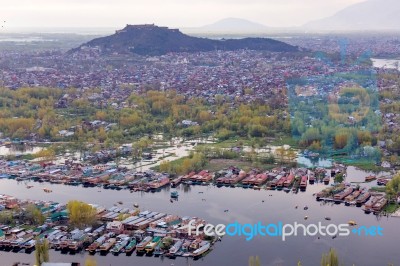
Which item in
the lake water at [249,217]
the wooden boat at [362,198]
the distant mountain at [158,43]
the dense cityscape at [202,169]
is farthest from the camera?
the distant mountain at [158,43]

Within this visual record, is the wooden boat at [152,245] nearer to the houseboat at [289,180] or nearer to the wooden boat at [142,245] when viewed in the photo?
the wooden boat at [142,245]

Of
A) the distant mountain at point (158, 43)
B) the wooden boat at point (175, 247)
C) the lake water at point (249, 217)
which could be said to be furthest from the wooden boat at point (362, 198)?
the distant mountain at point (158, 43)

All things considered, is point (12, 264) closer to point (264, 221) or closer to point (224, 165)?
point (264, 221)

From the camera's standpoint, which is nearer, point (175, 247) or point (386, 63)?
point (175, 247)

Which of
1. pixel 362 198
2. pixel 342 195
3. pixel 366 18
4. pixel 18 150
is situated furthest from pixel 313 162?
pixel 366 18

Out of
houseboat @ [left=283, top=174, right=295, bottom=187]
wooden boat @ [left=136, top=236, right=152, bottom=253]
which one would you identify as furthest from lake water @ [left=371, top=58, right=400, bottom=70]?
wooden boat @ [left=136, top=236, right=152, bottom=253]

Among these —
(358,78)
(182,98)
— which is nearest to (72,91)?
(182,98)

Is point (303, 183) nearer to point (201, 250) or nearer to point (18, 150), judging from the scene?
point (201, 250)
